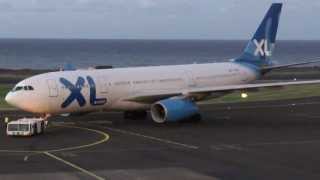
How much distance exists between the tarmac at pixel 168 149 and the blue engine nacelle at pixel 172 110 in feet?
1.87

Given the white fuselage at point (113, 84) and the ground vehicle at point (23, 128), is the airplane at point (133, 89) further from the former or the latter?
the ground vehicle at point (23, 128)

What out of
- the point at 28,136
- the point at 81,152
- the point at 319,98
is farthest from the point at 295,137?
the point at 319,98

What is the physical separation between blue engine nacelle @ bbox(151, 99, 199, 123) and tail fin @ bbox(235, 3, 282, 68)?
40.6 ft

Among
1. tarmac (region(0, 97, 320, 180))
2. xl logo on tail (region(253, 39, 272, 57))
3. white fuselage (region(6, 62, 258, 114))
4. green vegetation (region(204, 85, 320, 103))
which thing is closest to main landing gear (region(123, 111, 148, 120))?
tarmac (region(0, 97, 320, 180))

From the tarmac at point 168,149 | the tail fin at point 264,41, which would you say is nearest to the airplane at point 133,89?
the tarmac at point 168,149

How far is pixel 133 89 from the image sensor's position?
4328 centimetres

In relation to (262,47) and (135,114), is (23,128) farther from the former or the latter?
(262,47)

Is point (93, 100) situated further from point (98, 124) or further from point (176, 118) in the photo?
point (176, 118)

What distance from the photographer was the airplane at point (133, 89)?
3916 cm

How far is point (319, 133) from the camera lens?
37312 mm

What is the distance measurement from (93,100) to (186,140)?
8.45 meters

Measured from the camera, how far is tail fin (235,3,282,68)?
52.5 meters

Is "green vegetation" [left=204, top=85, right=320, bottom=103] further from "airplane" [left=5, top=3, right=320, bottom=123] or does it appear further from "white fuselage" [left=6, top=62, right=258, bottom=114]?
"white fuselage" [left=6, top=62, right=258, bottom=114]

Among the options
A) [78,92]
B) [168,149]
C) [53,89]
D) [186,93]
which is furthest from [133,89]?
[168,149]
